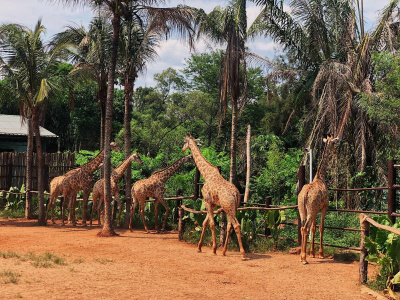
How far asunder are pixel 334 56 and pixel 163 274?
13502 mm

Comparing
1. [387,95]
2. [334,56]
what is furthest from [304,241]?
[334,56]

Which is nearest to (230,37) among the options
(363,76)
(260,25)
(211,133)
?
(260,25)

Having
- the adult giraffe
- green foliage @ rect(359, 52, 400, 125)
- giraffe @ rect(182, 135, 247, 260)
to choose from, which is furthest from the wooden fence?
green foliage @ rect(359, 52, 400, 125)

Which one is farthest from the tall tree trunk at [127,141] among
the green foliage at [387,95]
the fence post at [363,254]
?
the fence post at [363,254]

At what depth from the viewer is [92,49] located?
1574 centimetres

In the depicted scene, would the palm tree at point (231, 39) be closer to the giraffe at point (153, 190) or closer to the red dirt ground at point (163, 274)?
the giraffe at point (153, 190)

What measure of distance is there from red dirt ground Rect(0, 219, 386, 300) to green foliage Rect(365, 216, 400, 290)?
456 mm

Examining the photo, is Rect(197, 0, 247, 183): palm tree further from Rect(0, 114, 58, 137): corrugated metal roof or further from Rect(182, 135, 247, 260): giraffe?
Rect(0, 114, 58, 137): corrugated metal roof

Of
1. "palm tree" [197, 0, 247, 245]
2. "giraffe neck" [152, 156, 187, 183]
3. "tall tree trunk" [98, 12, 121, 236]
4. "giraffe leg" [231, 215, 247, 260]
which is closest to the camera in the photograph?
"giraffe leg" [231, 215, 247, 260]

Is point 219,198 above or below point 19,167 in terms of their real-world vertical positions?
below

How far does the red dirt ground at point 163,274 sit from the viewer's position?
6.23 meters

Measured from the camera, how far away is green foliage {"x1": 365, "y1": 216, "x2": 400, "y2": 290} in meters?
6.54

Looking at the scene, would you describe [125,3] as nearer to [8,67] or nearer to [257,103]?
[8,67]

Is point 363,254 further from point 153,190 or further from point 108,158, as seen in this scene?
point 108,158
